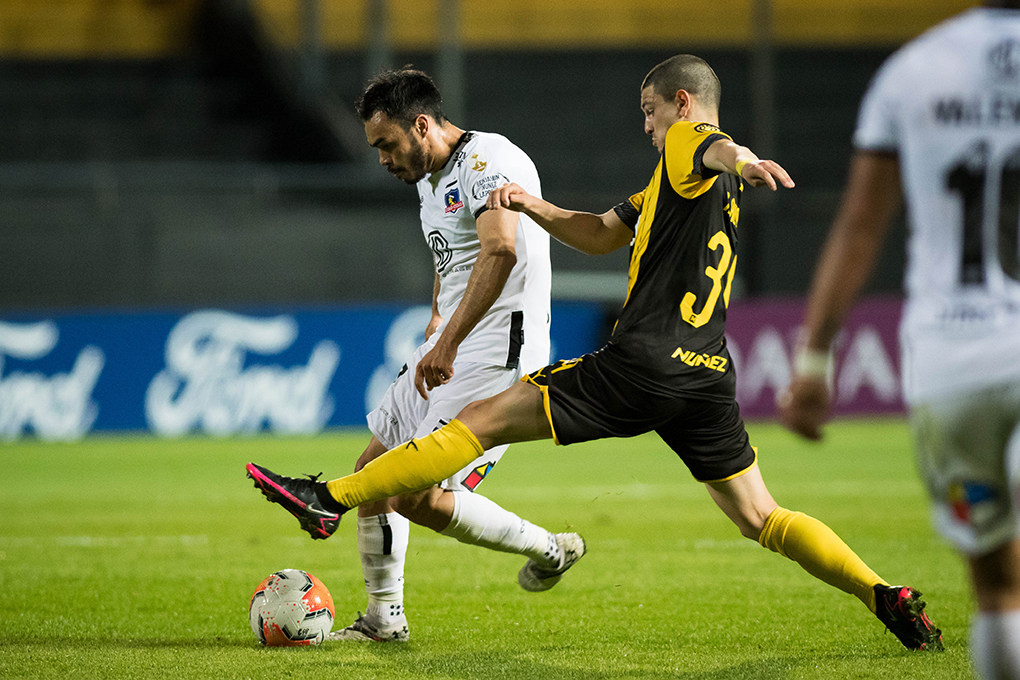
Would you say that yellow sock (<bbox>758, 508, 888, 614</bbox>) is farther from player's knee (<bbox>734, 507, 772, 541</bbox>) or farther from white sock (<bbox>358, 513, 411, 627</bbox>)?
white sock (<bbox>358, 513, 411, 627</bbox>)

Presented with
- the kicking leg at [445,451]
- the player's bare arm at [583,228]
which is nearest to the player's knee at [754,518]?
the kicking leg at [445,451]

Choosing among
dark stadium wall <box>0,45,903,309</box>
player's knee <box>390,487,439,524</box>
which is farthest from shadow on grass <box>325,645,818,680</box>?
dark stadium wall <box>0,45,903,309</box>

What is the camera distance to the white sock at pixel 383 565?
458 cm

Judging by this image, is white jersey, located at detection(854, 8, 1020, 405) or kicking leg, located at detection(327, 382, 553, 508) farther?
kicking leg, located at detection(327, 382, 553, 508)

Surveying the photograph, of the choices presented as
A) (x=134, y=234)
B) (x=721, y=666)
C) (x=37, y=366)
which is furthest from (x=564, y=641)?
(x=134, y=234)

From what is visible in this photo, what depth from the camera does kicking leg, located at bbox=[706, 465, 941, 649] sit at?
4.11 m

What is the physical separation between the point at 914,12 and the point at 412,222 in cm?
1172

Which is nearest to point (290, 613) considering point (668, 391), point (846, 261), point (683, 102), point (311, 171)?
point (668, 391)

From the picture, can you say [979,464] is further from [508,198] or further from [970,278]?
[508,198]

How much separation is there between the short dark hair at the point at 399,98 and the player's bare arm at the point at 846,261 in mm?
2288

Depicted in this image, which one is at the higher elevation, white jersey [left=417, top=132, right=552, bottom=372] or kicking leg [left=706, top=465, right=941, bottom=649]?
white jersey [left=417, top=132, right=552, bottom=372]

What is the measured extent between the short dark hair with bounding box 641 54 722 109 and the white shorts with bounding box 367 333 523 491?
120 centimetres

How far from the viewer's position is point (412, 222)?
17.0 metres

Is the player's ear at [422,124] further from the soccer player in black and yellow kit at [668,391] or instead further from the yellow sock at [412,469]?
the yellow sock at [412,469]
